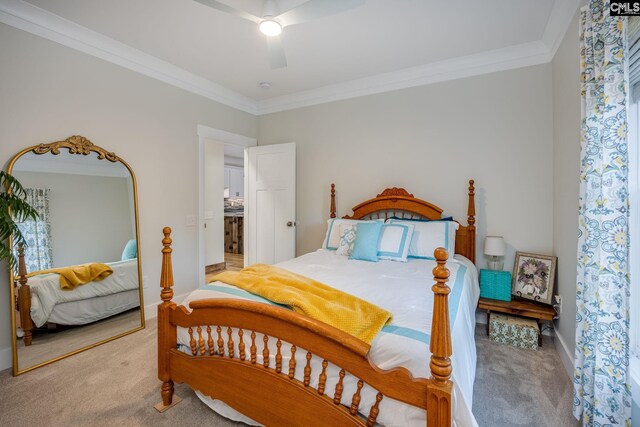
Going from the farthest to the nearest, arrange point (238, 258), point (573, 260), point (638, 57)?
point (238, 258) < point (573, 260) < point (638, 57)

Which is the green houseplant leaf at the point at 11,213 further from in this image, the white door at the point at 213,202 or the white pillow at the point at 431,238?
the white pillow at the point at 431,238

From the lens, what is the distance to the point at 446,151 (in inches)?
130

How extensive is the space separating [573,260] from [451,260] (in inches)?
33.7

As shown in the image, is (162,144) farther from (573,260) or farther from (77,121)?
(573,260)

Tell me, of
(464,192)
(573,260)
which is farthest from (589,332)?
(464,192)

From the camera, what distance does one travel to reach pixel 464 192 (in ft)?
10.5

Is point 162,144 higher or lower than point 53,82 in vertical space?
lower

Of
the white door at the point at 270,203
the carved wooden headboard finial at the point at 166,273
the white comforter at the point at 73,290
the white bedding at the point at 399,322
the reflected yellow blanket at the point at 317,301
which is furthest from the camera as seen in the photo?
the white door at the point at 270,203

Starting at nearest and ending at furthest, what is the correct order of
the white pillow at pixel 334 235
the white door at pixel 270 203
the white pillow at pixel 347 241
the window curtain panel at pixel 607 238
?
the window curtain panel at pixel 607 238, the white pillow at pixel 347 241, the white pillow at pixel 334 235, the white door at pixel 270 203

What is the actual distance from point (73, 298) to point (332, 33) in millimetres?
3184

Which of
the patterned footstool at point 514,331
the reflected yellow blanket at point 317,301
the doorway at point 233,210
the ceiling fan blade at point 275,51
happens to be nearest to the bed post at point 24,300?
the reflected yellow blanket at point 317,301

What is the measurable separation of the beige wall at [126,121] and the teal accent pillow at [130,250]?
0.11 metres

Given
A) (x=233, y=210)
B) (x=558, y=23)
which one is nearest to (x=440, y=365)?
(x=558, y=23)

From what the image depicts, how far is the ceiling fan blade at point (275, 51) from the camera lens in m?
2.11
